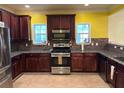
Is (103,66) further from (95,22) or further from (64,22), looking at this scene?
(64,22)

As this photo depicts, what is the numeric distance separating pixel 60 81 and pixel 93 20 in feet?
9.73

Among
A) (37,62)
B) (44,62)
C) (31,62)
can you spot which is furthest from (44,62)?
(31,62)

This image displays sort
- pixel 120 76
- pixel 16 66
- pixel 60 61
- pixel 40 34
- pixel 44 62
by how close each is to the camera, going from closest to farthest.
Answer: pixel 120 76
pixel 16 66
pixel 60 61
pixel 44 62
pixel 40 34

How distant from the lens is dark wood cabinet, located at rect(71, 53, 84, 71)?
21.1 ft

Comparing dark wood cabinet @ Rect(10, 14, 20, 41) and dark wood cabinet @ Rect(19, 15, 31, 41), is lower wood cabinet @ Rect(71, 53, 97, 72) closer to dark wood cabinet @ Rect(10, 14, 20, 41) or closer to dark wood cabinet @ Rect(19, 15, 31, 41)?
dark wood cabinet @ Rect(19, 15, 31, 41)

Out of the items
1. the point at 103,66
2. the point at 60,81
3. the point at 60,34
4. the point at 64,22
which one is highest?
the point at 64,22

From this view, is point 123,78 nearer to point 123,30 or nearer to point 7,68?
point 123,30

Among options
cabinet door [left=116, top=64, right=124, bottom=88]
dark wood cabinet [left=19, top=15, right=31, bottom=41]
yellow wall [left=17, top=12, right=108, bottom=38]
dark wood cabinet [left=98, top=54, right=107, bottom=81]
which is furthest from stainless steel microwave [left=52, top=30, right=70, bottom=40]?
cabinet door [left=116, top=64, right=124, bottom=88]

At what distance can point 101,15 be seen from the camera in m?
6.95

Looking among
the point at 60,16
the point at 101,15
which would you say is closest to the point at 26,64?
the point at 60,16

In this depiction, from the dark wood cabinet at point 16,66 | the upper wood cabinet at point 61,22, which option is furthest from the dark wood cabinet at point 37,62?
the upper wood cabinet at point 61,22

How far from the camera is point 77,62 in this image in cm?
646

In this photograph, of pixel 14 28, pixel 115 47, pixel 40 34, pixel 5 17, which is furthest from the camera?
pixel 40 34
